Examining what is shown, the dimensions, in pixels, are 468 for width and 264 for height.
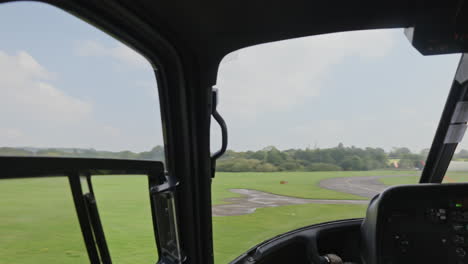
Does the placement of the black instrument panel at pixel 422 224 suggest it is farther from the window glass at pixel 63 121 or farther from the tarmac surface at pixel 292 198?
the window glass at pixel 63 121

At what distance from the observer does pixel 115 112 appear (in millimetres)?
1282

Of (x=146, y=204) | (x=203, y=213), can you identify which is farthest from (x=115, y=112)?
(x=203, y=213)

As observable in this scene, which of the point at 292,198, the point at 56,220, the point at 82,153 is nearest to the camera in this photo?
the point at 56,220

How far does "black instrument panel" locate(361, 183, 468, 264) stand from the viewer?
2.12 meters

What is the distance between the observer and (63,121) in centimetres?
103

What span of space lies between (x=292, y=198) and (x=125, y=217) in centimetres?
138

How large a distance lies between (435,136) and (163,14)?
235 centimetres

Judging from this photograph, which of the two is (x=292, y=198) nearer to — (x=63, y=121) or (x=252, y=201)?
(x=252, y=201)

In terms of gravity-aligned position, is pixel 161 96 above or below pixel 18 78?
below

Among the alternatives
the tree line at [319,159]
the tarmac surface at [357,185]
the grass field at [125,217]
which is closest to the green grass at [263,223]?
the grass field at [125,217]

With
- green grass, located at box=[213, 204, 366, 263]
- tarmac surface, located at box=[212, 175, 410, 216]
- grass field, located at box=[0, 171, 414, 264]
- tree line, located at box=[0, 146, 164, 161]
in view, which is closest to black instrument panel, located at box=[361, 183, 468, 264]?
tarmac surface, located at box=[212, 175, 410, 216]

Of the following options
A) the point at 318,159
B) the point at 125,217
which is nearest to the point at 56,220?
the point at 125,217

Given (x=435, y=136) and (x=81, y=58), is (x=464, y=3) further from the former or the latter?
(x=81, y=58)

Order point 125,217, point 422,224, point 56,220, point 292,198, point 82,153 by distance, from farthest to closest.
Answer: point 292,198 < point 422,224 < point 125,217 < point 82,153 < point 56,220
